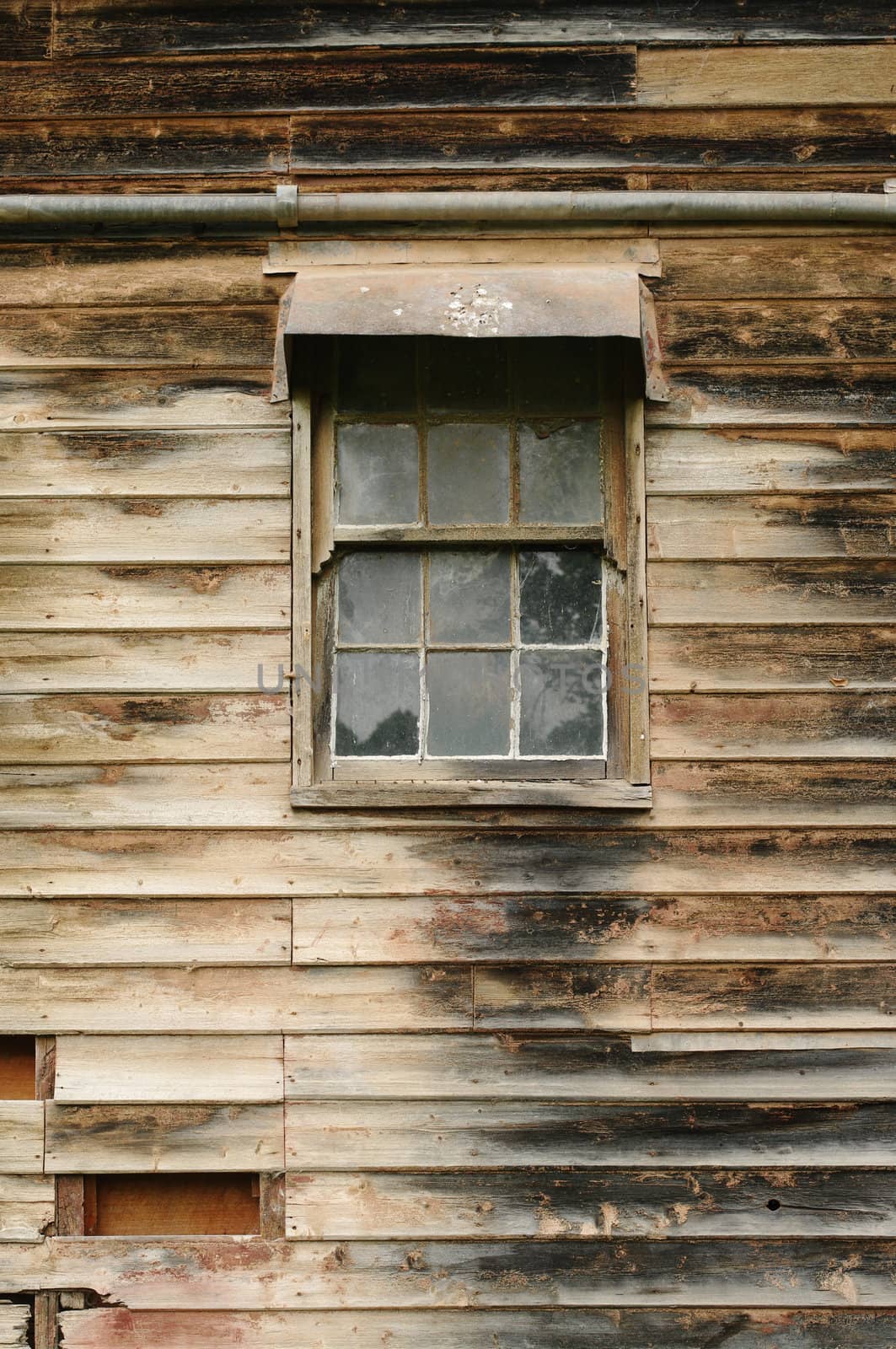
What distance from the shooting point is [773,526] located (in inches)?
114

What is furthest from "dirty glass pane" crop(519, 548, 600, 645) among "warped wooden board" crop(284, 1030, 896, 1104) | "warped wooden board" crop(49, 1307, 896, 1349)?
"warped wooden board" crop(49, 1307, 896, 1349)

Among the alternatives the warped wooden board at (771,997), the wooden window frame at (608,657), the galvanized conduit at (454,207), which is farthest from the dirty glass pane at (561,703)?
the galvanized conduit at (454,207)

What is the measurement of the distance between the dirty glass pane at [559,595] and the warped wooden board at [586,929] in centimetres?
80

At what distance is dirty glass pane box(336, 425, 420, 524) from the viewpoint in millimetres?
2973

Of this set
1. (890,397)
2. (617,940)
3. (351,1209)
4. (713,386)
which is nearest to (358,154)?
(713,386)

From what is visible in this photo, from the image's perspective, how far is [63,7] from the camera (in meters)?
3.03

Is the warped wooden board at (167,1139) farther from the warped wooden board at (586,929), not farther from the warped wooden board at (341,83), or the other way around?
the warped wooden board at (341,83)

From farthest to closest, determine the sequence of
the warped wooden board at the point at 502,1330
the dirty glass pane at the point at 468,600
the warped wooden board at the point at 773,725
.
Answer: the dirty glass pane at the point at 468,600 < the warped wooden board at the point at 773,725 < the warped wooden board at the point at 502,1330

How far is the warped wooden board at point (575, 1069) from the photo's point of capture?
2771 millimetres

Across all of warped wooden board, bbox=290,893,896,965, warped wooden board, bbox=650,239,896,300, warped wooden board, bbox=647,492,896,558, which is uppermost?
warped wooden board, bbox=650,239,896,300

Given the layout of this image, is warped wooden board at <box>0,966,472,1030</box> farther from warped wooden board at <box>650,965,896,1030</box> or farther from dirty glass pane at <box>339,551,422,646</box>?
dirty glass pane at <box>339,551,422,646</box>

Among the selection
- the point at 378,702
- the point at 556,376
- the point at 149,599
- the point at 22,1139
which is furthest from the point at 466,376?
the point at 22,1139

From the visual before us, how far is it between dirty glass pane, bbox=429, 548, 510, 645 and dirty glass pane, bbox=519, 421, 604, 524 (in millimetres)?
205

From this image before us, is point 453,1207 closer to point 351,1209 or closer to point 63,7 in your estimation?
point 351,1209
